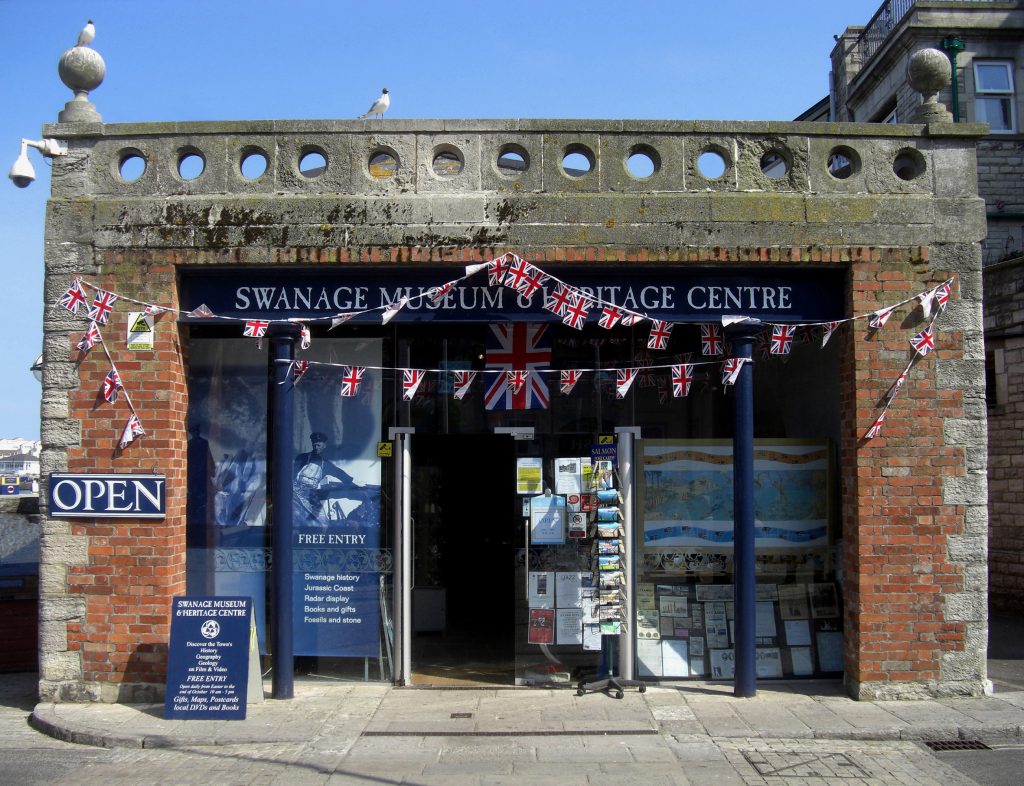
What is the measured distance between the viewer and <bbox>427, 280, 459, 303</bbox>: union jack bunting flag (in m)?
7.98

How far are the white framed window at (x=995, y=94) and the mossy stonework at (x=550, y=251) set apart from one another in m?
10.1

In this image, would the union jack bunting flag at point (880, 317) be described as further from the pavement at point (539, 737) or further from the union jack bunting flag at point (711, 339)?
the pavement at point (539, 737)

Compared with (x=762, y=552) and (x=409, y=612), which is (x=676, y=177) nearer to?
(x=762, y=552)

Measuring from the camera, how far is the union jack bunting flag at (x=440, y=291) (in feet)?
26.2

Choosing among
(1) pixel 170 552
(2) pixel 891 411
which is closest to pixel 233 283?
(1) pixel 170 552

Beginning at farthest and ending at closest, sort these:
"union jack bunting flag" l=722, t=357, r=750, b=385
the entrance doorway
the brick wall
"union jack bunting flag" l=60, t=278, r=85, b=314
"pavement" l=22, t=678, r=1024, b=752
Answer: the brick wall
the entrance doorway
"union jack bunting flag" l=722, t=357, r=750, b=385
"union jack bunting flag" l=60, t=278, r=85, b=314
"pavement" l=22, t=678, r=1024, b=752

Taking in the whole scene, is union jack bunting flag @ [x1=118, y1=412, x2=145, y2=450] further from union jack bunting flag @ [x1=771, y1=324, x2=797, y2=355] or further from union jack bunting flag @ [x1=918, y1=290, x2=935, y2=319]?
union jack bunting flag @ [x1=918, y1=290, x2=935, y2=319]

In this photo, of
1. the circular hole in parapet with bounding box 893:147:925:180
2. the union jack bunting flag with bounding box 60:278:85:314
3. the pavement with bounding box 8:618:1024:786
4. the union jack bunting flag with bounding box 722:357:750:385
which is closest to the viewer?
the pavement with bounding box 8:618:1024:786

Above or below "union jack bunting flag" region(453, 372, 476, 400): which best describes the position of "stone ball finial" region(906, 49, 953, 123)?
above

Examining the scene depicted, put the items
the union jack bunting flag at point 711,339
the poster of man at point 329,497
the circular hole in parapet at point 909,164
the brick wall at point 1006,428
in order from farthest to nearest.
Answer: the brick wall at point 1006,428 < the poster of man at point 329,497 < the union jack bunting flag at point 711,339 < the circular hole in parapet at point 909,164

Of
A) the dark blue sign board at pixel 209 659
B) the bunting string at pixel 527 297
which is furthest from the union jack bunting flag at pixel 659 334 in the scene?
the dark blue sign board at pixel 209 659

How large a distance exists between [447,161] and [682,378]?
3260mm

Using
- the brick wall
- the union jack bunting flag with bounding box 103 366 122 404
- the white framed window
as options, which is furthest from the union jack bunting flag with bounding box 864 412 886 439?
the white framed window

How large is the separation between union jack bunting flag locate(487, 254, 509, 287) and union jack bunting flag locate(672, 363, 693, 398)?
5.82 feet
